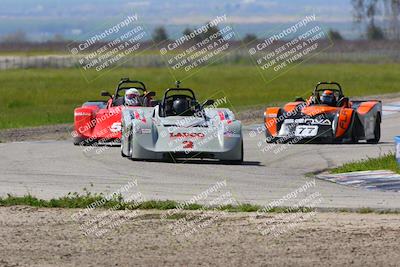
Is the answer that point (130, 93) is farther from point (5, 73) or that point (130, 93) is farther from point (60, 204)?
point (5, 73)

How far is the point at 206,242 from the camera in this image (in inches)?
471

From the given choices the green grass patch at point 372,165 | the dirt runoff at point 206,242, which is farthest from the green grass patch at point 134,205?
the green grass patch at point 372,165

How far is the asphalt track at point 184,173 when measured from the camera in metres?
15.9

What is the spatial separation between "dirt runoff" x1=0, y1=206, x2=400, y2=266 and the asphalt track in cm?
160

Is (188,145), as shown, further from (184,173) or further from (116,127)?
(116,127)

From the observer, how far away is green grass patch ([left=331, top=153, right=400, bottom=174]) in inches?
751

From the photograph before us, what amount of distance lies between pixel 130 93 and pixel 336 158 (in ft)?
17.4

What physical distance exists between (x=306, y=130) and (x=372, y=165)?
5881mm

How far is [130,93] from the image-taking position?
2542 cm

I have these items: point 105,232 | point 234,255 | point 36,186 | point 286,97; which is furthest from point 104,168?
point 286,97

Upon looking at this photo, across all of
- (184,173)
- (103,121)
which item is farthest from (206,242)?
(103,121)

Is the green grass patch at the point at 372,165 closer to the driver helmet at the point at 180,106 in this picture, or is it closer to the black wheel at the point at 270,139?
the driver helmet at the point at 180,106

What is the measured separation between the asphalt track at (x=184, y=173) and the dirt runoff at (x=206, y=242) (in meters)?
1.60

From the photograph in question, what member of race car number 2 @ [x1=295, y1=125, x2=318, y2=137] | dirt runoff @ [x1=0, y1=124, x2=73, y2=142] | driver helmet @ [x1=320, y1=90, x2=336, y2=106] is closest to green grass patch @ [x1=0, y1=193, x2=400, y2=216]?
race car number 2 @ [x1=295, y1=125, x2=318, y2=137]
